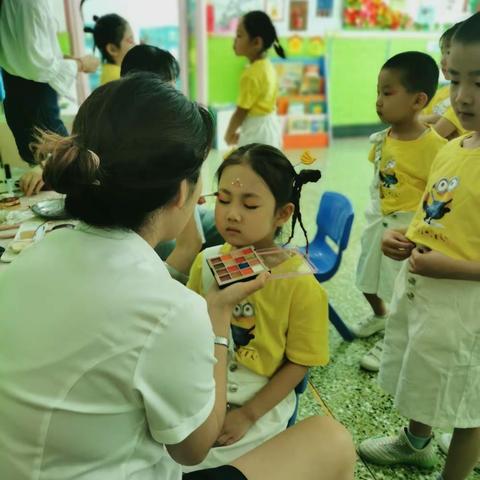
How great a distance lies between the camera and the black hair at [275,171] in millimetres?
1007

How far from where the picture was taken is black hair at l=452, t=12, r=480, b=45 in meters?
0.91

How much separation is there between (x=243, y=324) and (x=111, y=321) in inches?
19.8

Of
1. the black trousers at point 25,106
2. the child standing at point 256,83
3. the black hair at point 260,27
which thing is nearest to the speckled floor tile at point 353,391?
the child standing at point 256,83

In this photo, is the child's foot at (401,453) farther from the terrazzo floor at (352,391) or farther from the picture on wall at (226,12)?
the picture on wall at (226,12)

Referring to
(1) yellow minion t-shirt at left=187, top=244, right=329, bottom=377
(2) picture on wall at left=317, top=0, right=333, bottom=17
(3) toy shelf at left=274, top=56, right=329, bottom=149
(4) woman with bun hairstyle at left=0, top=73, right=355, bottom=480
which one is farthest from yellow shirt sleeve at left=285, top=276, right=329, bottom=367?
(2) picture on wall at left=317, top=0, right=333, bottom=17

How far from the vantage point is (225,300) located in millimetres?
808

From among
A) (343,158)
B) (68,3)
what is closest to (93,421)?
(68,3)

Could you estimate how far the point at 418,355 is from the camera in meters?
1.06

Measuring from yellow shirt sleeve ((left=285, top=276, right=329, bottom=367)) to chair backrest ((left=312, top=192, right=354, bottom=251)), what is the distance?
76cm

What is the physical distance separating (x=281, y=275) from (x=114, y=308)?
47 cm

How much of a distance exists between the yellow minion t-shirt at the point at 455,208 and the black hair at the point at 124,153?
630mm

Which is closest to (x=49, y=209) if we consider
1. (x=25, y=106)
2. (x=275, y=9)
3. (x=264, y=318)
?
(x=264, y=318)

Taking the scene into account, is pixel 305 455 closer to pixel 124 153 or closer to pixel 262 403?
pixel 262 403

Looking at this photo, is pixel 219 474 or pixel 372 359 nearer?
pixel 219 474
